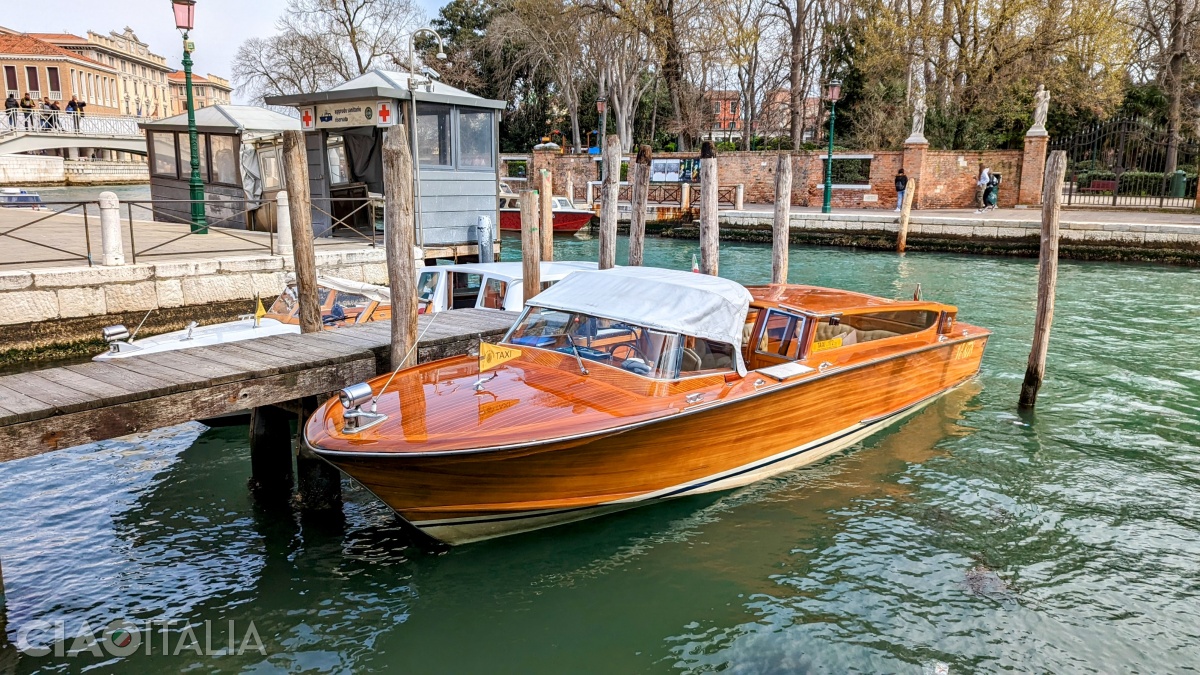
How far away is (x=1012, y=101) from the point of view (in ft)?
90.8

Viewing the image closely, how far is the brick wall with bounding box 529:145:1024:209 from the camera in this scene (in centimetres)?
2641

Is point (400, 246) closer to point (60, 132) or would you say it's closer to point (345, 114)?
point (345, 114)

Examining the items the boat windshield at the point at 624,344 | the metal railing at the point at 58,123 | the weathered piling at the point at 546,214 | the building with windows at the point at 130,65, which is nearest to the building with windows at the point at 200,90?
the building with windows at the point at 130,65

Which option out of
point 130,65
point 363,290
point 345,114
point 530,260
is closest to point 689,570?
point 530,260

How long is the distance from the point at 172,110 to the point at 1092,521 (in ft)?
343

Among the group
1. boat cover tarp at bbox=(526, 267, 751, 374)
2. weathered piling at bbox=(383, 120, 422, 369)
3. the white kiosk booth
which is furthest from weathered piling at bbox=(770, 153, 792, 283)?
weathered piling at bbox=(383, 120, 422, 369)

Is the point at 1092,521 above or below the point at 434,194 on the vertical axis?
below

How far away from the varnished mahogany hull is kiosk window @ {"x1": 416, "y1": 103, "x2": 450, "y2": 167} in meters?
8.42

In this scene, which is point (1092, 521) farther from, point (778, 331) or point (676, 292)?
point (676, 292)

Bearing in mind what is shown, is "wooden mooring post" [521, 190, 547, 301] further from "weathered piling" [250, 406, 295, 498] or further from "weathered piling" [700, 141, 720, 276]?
"weathered piling" [250, 406, 295, 498]

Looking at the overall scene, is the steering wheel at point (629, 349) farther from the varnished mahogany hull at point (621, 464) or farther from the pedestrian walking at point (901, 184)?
the pedestrian walking at point (901, 184)

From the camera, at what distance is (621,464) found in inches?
222

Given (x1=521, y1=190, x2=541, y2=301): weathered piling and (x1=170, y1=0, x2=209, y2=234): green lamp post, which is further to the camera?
(x1=170, y1=0, x2=209, y2=234): green lamp post

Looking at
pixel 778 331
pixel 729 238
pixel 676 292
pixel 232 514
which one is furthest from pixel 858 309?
pixel 729 238
